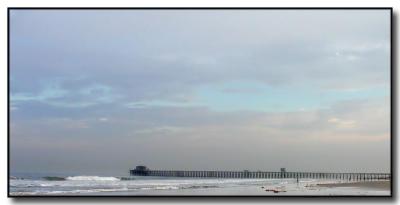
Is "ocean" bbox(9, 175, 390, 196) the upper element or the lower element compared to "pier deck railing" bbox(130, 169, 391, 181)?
lower

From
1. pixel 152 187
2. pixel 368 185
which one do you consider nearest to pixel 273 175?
pixel 368 185

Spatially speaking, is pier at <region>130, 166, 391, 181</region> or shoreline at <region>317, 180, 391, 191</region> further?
pier at <region>130, 166, 391, 181</region>

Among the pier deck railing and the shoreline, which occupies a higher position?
the pier deck railing

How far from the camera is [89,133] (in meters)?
7.49

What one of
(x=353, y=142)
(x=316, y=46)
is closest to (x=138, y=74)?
(x=316, y=46)

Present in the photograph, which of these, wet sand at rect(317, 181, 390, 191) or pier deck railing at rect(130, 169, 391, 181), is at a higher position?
pier deck railing at rect(130, 169, 391, 181)

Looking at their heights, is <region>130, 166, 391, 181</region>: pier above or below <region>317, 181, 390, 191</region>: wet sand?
above

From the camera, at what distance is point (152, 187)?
8.42 metres

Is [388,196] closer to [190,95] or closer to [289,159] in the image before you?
[289,159]

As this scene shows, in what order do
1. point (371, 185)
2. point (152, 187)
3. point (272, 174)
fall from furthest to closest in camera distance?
point (152, 187), point (272, 174), point (371, 185)

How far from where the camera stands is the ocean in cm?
721

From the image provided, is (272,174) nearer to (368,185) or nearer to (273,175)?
(273,175)

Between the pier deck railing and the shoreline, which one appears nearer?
the shoreline

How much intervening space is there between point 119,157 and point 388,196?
2566 millimetres
